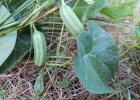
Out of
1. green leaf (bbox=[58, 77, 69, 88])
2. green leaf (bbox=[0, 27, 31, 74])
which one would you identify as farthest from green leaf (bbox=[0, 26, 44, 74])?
green leaf (bbox=[58, 77, 69, 88])

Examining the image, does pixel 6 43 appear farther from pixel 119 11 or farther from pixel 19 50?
pixel 119 11

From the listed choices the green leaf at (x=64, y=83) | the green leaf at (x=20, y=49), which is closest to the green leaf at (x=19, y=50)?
the green leaf at (x=20, y=49)

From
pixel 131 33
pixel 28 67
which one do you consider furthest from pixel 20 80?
pixel 131 33

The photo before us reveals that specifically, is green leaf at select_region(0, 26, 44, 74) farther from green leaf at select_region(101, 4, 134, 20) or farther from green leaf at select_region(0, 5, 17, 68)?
green leaf at select_region(101, 4, 134, 20)

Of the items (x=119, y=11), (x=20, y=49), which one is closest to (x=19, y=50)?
(x=20, y=49)

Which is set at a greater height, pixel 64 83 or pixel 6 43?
pixel 6 43

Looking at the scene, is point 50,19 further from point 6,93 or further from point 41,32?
point 6,93

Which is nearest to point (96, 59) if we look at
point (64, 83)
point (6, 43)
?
point (64, 83)
